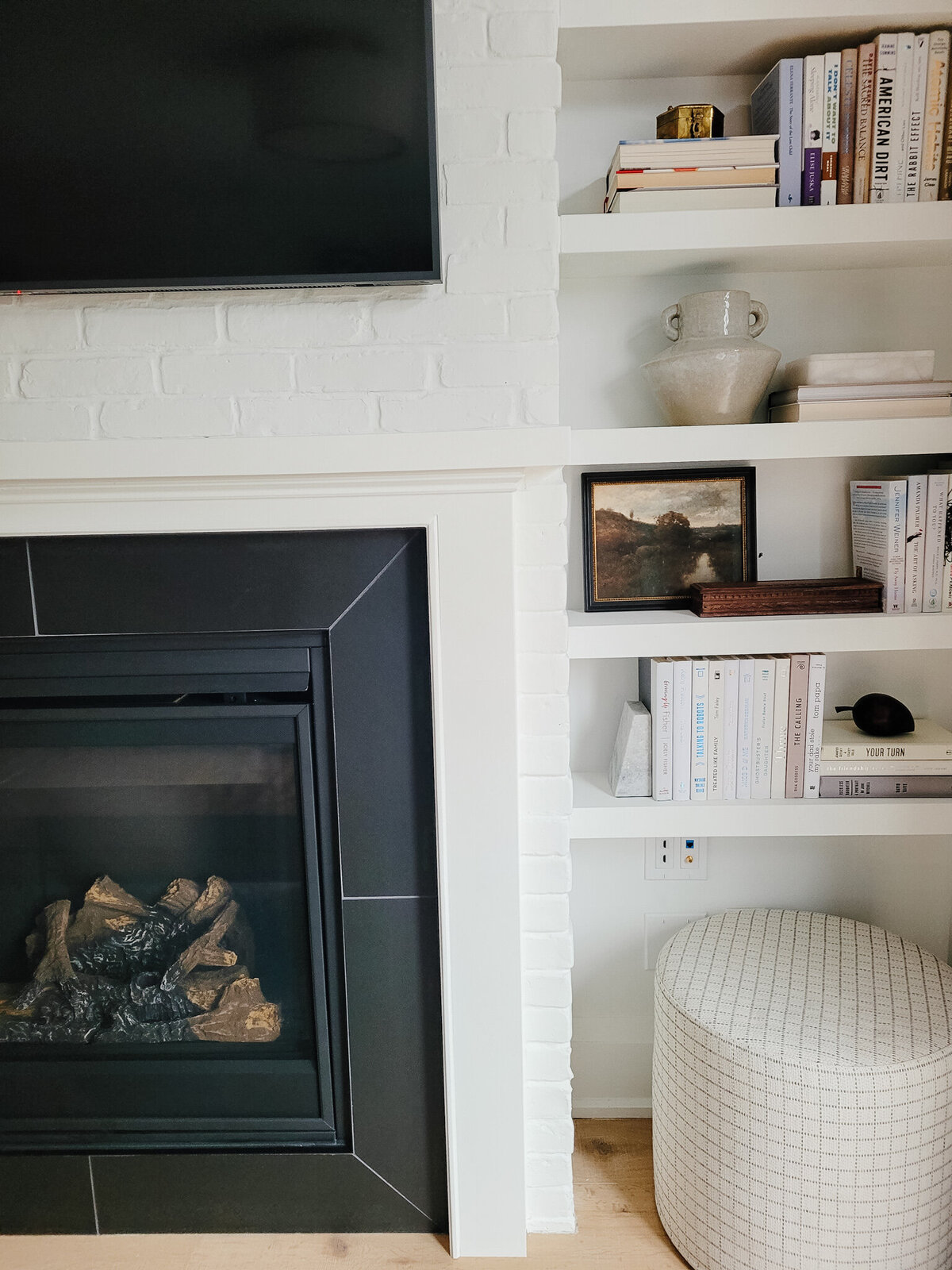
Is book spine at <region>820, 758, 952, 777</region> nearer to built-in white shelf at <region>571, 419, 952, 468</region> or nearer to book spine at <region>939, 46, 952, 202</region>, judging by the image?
built-in white shelf at <region>571, 419, 952, 468</region>

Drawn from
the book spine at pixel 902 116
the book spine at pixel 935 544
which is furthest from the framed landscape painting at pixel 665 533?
the book spine at pixel 902 116

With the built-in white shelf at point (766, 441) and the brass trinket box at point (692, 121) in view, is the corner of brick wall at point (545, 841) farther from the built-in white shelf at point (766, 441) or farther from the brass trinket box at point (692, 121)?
the brass trinket box at point (692, 121)

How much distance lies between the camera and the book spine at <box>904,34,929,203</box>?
4.79ft

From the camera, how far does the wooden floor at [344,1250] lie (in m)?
1.52

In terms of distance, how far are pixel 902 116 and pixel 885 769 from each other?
1.05 m

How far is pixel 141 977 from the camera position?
1.60 metres

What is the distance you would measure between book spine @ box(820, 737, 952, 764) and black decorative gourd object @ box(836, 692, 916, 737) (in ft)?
0.10

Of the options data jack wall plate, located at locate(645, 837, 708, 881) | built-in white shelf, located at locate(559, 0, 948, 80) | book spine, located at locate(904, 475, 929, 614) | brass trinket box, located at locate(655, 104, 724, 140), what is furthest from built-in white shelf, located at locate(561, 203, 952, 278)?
data jack wall plate, located at locate(645, 837, 708, 881)

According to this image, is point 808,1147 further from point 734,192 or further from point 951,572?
point 734,192

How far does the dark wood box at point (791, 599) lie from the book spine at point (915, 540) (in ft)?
0.16

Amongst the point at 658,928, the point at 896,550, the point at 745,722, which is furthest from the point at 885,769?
the point at 658,928

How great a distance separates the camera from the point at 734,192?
59.0 inches

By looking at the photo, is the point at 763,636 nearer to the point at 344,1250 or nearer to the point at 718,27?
the point at 718,27

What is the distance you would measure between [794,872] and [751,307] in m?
1.07
